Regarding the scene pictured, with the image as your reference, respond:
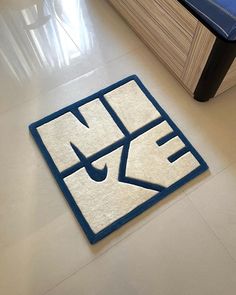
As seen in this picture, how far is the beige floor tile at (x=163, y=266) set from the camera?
37.4 inches

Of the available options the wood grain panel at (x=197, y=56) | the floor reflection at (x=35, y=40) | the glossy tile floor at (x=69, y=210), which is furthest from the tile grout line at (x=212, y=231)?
the floor reflection at (x=35, y=40)

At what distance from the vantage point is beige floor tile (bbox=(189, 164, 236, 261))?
3.42 feet

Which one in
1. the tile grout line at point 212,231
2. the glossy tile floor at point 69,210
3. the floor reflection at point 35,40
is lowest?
the tile grout line at point 212,231

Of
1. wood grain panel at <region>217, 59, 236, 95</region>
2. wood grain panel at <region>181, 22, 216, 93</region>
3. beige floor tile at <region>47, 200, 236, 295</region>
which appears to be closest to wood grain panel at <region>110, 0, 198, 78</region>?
wood grain panel at <region>181, 22, 216, 93</region>

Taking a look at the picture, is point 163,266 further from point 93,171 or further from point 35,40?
point 35,40

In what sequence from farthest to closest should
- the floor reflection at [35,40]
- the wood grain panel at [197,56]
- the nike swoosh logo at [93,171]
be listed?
the floor reflection at [35,40], the nike swoosh logo at [93,171], the wood grain panel at [197,56]

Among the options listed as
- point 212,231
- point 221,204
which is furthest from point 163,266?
point 221,204

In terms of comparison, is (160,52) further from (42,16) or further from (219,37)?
(42,16)

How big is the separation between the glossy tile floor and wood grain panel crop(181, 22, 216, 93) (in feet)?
0.36

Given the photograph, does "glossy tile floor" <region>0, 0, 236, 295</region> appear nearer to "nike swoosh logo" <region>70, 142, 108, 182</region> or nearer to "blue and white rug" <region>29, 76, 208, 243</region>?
"blue and white rug" <region>29, 76, 208, 243</region>

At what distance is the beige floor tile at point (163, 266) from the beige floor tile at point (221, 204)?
0.04 m

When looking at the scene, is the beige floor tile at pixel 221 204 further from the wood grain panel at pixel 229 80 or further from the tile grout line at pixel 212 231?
the wood grain panel at pixel 229 80

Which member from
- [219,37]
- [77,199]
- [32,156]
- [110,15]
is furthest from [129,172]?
[110,15]

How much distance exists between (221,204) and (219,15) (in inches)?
28.4
